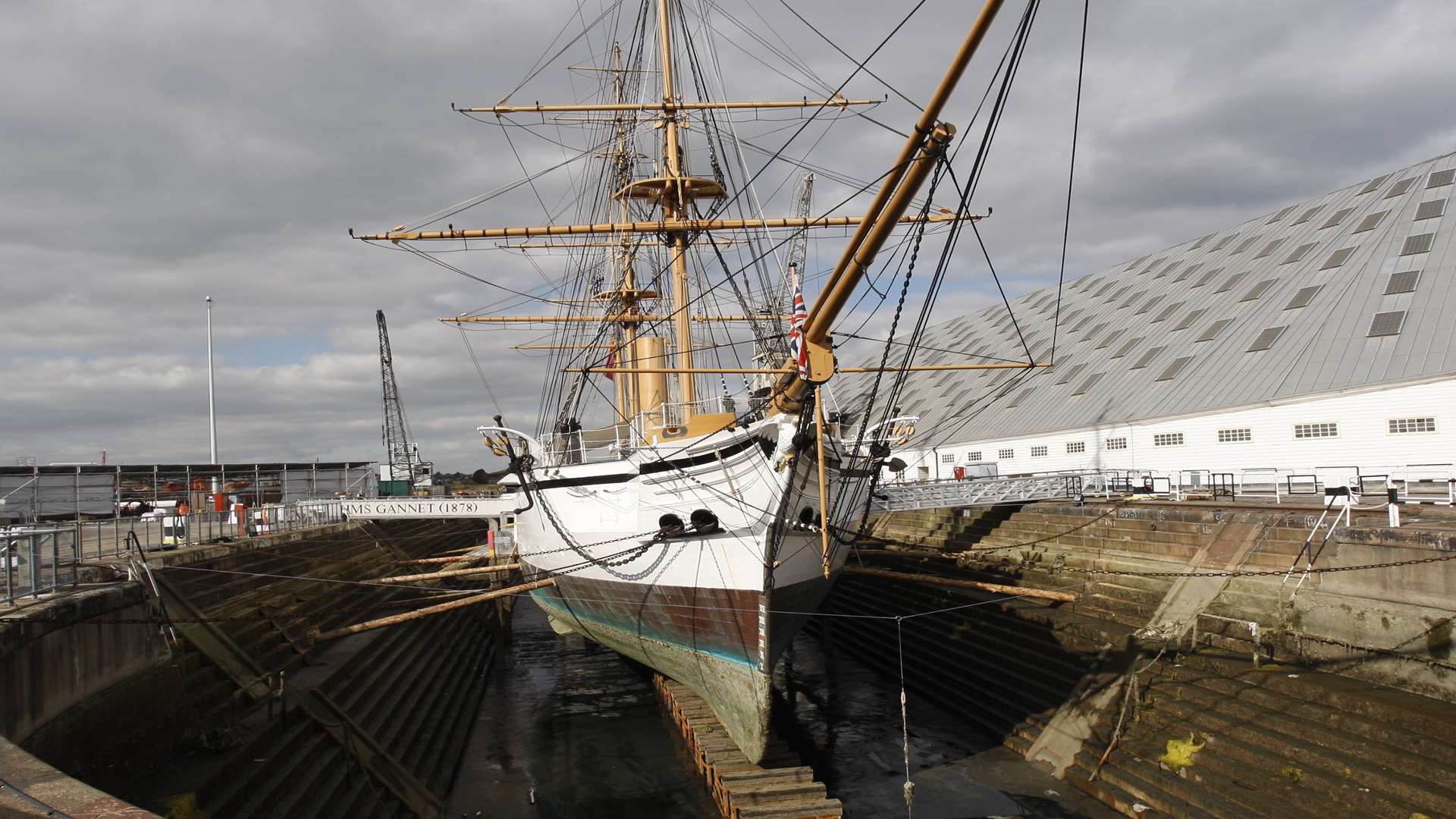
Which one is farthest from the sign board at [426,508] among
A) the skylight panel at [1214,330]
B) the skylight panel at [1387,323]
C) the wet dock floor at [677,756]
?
the skylight panel at [1387,323]

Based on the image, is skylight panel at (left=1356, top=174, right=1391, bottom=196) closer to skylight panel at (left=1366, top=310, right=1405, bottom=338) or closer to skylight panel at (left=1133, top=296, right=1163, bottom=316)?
skylight panel at (left=1133, top=296, right=1163, bottom=316)

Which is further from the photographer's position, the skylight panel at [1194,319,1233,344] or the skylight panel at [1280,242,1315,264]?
the skylight panel at [1280,242,1315,264]

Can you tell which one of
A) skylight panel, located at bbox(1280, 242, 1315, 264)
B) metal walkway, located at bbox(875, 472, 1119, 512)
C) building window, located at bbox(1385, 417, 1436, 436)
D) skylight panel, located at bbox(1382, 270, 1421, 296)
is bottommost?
metal walkway, located at bbox(875, 472, 1119, 512)

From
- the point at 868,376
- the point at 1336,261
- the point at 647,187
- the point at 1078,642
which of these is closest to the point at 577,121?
the point at 647,187

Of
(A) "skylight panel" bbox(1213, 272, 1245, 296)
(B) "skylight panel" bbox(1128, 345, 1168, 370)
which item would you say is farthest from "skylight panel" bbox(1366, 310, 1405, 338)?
(A) "skylight panel" bbox(1213, 272, 1245, 296)

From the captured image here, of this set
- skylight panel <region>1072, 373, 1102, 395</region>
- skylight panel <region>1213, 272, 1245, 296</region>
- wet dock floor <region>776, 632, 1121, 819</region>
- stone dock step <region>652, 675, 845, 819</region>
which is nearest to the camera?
stone dock step <region>652, 675, 845, 819</region>

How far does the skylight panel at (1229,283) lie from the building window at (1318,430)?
10597mm

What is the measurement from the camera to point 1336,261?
94.7 ft

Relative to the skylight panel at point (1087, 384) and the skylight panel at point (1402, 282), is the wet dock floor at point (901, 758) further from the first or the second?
the skylight panel at point (1402, 282)

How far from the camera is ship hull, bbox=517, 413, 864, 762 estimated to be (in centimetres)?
1445

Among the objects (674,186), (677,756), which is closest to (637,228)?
(674,186)

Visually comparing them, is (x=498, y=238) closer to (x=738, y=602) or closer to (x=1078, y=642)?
(x=738, y=602)

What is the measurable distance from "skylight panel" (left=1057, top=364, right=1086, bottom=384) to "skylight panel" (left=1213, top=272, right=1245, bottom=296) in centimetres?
544

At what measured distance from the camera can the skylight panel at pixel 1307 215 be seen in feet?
113
